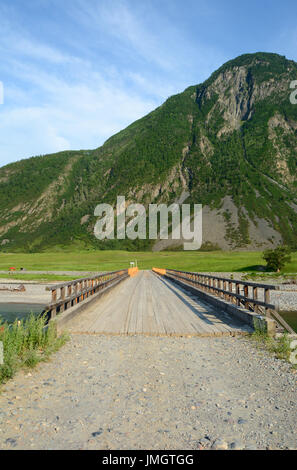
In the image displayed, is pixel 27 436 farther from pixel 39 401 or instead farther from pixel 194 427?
pixel 194 427

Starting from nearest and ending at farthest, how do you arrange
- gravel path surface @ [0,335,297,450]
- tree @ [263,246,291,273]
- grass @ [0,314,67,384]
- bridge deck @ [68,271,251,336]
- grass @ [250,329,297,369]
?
gravel path surface @ [0,335,297,450] < grass @ [0,314,67,384] < grass @ [250,329,297,369] < bridge deck @ [68,271,251,336] < tree @ [263,246,291,273]

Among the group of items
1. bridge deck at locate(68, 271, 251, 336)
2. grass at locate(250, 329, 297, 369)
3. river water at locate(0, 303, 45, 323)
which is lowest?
river water at locate(0, 303, 45, 323)

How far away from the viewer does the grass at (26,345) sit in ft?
20.3

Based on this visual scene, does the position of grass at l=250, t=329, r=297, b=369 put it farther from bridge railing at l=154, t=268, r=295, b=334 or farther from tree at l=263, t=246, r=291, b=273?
tree at l=263, t=246, r=291, b=273

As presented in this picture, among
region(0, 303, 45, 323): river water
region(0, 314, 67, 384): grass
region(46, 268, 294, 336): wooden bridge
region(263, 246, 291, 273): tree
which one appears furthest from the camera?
region(263, 246, 291, 273): tree

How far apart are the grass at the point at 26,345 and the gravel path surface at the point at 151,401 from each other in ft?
0.77

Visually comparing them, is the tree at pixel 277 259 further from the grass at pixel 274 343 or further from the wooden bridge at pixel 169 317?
the grass at pixel 274 343

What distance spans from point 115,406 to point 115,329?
585 centimetres

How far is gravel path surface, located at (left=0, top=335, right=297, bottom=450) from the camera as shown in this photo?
4.09 m

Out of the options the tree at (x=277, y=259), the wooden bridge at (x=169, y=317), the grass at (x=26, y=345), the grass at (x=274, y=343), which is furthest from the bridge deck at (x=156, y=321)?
the tree at (x=277, y=259)

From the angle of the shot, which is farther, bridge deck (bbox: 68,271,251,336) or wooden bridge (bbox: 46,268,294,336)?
bridge deck (bbox: 68,271,251,336)

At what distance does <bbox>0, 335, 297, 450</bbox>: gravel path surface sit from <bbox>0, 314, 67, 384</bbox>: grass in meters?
0.23

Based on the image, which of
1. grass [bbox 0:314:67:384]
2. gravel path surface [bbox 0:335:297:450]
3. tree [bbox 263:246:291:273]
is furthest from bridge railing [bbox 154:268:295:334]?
tree [bbox 263:246:291:273]

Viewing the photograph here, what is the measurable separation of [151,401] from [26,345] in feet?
12.3
